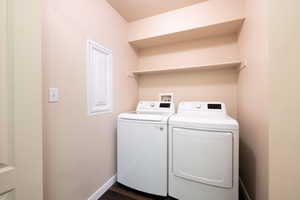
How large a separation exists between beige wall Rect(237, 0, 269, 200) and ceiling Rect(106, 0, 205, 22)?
79 cm

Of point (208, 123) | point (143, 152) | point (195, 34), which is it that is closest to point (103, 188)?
point (143, 152)

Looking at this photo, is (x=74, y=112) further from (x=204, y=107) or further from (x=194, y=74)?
(x=194, y=74)

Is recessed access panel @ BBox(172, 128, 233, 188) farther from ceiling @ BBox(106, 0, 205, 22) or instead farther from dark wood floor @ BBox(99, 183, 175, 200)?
ceiling @ BBox(106, 0, 205, 22)

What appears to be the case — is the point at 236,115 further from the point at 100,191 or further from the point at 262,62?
the point at 100,191

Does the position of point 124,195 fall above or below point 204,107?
below

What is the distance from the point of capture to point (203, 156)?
1258 millimetres

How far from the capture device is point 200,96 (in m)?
2.01

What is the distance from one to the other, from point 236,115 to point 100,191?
205 cm

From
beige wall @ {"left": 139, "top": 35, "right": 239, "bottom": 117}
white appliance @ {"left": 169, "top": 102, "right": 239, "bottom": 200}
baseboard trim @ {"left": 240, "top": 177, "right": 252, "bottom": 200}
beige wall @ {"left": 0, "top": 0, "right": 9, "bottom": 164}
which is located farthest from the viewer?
beige wall @ {"left": 139, "top": 35, "right": 239, "bottom": 117}

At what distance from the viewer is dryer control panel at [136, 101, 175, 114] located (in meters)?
1.89

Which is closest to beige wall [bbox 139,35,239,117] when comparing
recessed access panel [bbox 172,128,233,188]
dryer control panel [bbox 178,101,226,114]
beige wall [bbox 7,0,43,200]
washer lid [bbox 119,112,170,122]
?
dryer control panel [bbox 178,101,226,114]

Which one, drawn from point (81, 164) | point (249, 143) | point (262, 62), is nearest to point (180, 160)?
point (249, 143)

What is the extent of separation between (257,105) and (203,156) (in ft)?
2.18

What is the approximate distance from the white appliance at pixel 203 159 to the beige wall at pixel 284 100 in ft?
0.94
